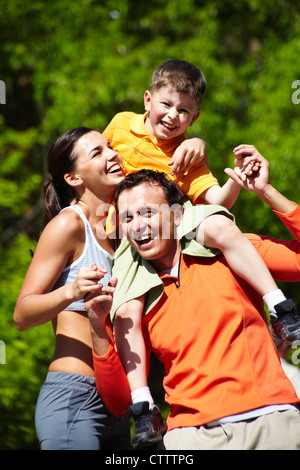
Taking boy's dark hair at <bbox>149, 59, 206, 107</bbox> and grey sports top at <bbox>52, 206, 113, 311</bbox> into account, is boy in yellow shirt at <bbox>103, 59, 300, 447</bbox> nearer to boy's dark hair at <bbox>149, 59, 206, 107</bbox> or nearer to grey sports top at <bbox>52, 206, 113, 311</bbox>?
boy's dark hair at <bbox>149, 59, 206, 107</bbox>

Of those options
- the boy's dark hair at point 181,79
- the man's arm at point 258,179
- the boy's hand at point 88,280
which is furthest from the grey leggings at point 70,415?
the boy's dark hair at point 181,79

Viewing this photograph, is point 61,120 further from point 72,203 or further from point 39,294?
point 39,294

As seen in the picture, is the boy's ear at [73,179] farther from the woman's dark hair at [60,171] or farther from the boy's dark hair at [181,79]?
the boy's dark hair at [181,79]

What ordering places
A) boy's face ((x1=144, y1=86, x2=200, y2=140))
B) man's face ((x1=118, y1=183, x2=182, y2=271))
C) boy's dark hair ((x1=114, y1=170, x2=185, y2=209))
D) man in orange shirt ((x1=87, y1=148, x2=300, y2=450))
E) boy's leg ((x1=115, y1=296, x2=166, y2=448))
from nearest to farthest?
man in orange shirt ((x1=87, y1=148, x2=300, y2=450)) → boy's leg ((x1=115, y1=296, x2=166, y2=448)) → man's face ((x1=118, y1=183, x2=182, y2=271)) → boy's dark hair ((x1=114, y1=170, x2=185, y2=209)) → boy's face ((x1=144, y1=86, x2=200, y2=140))

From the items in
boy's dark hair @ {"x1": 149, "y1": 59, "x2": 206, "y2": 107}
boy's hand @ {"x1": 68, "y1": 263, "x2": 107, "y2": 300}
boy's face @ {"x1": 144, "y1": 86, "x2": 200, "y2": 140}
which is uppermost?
boy's dark hair @ {"x1": 149, "y1": 59, "x2": 206, "y2": 107}

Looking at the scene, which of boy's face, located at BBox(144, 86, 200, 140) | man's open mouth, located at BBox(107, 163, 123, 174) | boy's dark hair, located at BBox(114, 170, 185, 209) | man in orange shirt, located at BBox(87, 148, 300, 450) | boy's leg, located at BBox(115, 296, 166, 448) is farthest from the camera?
boy's face, located at BBox(144, 86, 200, 140)

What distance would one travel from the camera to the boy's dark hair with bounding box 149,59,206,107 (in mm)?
3178

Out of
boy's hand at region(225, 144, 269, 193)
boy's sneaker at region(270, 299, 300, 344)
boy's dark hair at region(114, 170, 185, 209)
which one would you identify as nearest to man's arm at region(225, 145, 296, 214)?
boy's hand at region(225, 144, 269, 193)

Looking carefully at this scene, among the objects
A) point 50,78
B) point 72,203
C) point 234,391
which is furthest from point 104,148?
point 50,78

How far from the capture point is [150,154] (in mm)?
3164

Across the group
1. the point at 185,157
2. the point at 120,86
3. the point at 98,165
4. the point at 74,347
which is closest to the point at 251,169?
the point at 185,157

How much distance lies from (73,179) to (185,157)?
58 centimetres

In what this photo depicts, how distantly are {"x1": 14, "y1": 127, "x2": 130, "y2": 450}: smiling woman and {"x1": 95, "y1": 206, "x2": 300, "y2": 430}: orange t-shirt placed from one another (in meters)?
0.25

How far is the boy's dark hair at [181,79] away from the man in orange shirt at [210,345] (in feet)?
2.24
